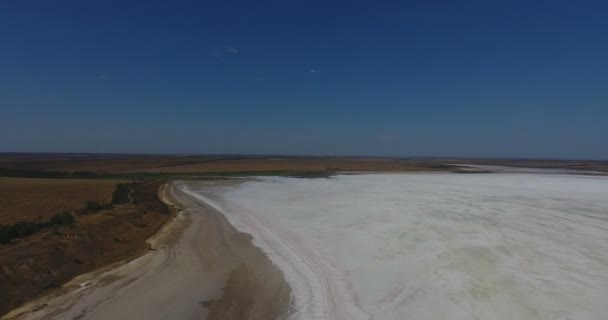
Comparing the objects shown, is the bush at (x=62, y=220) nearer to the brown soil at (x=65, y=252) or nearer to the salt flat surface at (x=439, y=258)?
the brown soil at (x=65, y=252)

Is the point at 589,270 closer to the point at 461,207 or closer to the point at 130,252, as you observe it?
the point at 461,207

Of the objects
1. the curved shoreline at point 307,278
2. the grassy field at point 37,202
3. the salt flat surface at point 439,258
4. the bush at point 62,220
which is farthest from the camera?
the grassy field at point 37,202

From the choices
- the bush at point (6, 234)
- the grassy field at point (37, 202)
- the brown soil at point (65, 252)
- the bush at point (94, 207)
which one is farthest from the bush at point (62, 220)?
the bush at point (94, 207)

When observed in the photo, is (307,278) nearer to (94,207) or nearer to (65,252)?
(65,252)

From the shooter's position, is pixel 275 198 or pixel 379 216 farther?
pixel 275 198

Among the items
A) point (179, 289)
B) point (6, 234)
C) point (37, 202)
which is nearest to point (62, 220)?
point (6, 234)

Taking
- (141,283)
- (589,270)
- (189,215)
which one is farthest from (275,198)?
(589,270)
